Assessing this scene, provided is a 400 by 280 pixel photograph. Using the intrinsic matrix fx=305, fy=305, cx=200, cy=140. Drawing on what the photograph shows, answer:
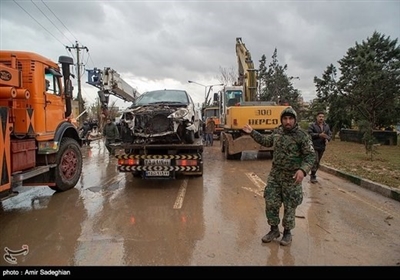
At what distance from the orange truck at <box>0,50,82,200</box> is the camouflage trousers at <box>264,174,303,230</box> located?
3646 mm

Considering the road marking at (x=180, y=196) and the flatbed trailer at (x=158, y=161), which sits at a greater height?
the flatbed trailer at (x=158, y=161)

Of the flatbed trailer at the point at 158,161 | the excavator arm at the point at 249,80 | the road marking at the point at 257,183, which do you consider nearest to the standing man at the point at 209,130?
the excavator arm at the point at 249,80

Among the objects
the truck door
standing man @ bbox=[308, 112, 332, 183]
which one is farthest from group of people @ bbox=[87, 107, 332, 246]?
the truck door

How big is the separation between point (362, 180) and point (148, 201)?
17.2 ft

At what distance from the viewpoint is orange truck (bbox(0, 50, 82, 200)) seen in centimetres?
448

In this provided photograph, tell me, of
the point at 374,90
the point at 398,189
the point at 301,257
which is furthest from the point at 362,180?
the point at 374,90

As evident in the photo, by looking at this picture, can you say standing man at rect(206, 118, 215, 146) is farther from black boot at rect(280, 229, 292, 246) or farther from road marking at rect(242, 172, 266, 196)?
black boot at rect(280, 229, 292, 246)

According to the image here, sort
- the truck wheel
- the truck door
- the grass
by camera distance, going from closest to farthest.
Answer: the truck door < the truck wheel < the grass

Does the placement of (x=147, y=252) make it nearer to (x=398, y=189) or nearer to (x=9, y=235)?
(x=9, y=235)

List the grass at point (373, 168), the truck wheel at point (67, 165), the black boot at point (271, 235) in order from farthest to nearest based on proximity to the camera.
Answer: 1. the grass at point (373, 168)
2. the truck wheel at point (67, 165)
3. the black boot at point (271, 235)

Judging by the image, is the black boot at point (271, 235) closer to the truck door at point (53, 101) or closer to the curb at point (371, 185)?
the curb at point (371, 185)

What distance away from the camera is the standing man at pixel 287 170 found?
3.85 metres

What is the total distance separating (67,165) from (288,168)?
15.8 ft

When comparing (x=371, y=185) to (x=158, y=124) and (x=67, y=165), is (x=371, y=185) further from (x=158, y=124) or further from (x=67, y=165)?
(x=67, y=165)
